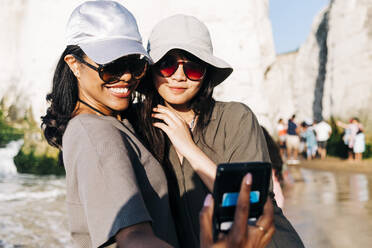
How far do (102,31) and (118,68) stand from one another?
17cm

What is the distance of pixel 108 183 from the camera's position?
40.7 inches

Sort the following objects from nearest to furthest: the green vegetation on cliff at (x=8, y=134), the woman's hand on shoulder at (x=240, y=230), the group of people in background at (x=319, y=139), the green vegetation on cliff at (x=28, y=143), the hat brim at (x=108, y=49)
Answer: the woman's hand on shoulder at (x=240, y=230), the hat brim at (x=108, y=49), the group of people in background at (x=319, y=139), the green vegetation on cliff at (x=28, y=143), the green vegetation on cliff at (x=8, y=134)

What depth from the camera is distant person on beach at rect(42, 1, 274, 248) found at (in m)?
0.97

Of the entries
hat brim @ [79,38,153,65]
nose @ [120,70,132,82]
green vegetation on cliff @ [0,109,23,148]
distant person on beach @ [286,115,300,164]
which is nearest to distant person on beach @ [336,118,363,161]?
distant person on beach @ [286,115,300,164]

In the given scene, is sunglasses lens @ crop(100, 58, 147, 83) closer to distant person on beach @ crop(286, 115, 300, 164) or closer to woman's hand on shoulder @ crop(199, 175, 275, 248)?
woman's hand on shoulder @ crop(199, 175, 275, 248)

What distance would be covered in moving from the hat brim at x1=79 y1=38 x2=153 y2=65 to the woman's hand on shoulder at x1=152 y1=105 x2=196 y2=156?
0.42 meters

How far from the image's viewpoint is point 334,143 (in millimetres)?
14344

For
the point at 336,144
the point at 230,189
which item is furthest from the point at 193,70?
the point at 336,144

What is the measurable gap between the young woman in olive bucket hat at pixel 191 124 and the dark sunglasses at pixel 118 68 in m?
0.26

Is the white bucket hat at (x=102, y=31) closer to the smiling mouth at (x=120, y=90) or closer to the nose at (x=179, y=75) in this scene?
the smiling mouth at (x=120, y=90)

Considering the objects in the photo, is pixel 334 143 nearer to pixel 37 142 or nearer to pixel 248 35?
pixel 248 35

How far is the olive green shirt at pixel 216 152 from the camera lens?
154 centimetres

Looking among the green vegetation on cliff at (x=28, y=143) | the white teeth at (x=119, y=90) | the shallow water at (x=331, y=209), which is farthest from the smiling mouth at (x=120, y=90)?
the green vegetation on cliff at (x=28, y=143)

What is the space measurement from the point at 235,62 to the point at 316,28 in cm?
1198
